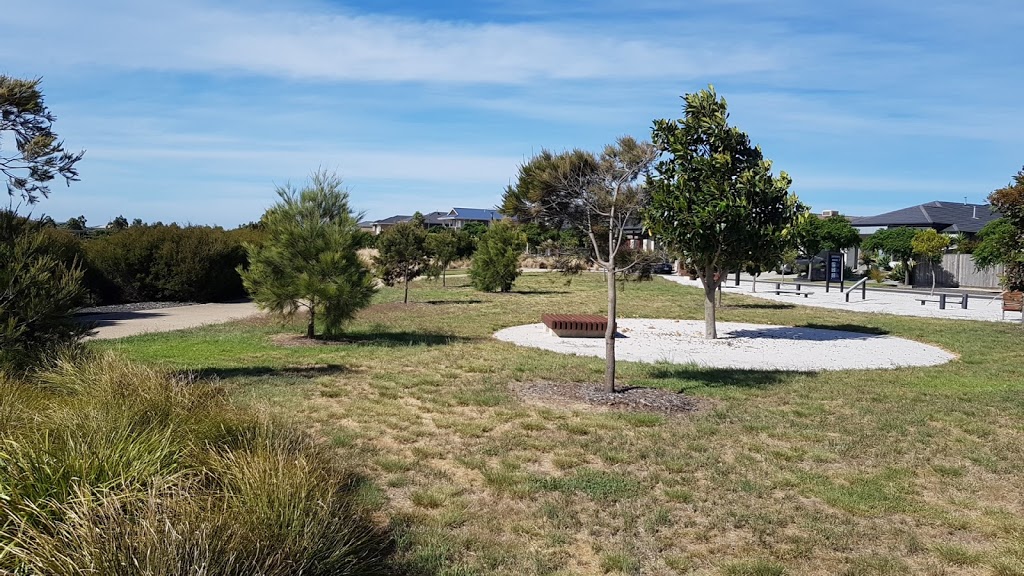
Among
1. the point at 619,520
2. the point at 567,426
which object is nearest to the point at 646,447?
the point at 567,426

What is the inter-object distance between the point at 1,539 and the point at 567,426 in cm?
493

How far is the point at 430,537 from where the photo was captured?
454 cm

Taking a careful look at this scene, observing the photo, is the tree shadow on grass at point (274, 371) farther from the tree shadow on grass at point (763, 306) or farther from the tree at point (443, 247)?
the tree shadow on grass at point (763, 306)

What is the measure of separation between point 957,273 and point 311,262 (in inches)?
1566

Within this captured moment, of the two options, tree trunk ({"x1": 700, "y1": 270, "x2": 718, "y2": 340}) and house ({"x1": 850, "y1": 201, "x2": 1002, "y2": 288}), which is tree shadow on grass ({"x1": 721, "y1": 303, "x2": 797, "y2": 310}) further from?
house ({"x1": 850, "y1": 201, "x2": 1002, "y2": 288})

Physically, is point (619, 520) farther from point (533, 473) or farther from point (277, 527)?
point (277, 527)

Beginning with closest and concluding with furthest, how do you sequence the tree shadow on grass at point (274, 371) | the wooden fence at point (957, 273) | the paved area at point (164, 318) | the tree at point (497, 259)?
the tree shadow on grass at point (274, 371) → the paved area at point (164, 318) → the tree at point (497, 259) → the wooden fence at point (957, 273)

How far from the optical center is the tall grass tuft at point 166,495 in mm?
3062

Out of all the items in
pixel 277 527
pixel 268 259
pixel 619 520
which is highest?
pixel 268 259

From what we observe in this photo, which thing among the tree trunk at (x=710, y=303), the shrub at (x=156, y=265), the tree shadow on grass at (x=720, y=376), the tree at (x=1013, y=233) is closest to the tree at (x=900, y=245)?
the tree at (x=1013, y=233)

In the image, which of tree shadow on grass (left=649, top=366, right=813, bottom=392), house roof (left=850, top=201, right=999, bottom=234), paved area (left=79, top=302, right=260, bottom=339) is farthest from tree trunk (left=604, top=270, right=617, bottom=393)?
house roof (left=850, top=201, right=999, bottom=234)

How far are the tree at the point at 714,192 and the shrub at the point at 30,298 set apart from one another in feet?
29.2

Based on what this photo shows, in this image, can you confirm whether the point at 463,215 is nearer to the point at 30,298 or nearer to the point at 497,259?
the point at 497,259

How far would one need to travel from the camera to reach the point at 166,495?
3.62 metres
